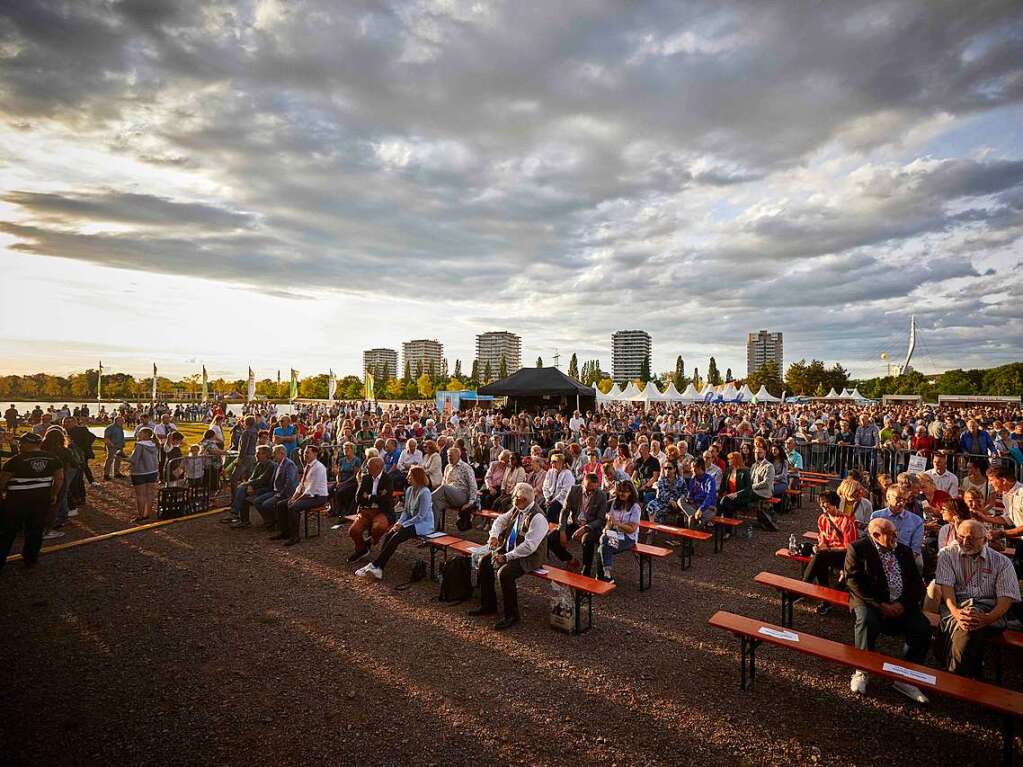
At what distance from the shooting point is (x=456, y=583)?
6.42m

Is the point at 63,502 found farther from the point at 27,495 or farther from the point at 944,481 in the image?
the point at 944,481

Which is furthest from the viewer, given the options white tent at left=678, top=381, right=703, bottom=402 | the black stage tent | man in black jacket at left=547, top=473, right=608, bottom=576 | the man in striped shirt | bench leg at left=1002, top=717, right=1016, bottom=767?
white tent at left=678, top=381, right=703, bottom=402

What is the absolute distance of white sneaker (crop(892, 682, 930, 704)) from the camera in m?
4.19

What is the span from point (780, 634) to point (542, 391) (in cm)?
2204

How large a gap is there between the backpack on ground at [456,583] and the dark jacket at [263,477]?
4926 mm

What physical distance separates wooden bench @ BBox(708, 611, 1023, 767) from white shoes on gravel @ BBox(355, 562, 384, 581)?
14.7 feet

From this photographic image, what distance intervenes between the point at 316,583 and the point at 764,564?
674cm

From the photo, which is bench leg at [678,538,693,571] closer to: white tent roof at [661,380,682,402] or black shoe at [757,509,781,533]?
black shoe at [757,509,781,533]

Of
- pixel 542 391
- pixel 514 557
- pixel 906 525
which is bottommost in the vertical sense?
pixel 514 557

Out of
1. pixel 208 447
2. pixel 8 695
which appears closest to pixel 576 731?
pixel 8 695

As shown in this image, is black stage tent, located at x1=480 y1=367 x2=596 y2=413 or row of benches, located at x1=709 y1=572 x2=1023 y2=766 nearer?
row of benches, located at x1=709 y1=572 x2=1023 y2=766

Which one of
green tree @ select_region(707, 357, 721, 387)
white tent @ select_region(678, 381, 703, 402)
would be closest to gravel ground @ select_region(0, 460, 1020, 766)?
white tent @ select_region(678, 381, 703, 402)

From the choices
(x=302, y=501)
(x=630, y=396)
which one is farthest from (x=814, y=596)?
(x=630, y=396)

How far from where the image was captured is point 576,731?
390cm
